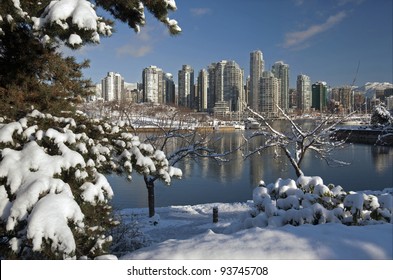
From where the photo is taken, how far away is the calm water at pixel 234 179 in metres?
18.4

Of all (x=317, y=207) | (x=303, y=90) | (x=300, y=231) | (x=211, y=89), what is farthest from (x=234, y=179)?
(x=211, y=89)

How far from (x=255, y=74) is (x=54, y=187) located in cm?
2245

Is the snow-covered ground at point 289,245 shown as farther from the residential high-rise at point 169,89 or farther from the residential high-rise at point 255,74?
the residential high-rise at point 169,89

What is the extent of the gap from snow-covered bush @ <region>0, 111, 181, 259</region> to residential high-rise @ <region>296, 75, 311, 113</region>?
963 inches

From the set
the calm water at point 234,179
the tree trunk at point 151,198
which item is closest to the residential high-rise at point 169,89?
the calm water at point 234,179

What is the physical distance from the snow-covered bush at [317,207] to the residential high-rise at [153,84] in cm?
3650

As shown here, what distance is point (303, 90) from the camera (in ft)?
96.4

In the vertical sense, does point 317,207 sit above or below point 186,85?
below

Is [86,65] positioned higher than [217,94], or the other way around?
[217,94]

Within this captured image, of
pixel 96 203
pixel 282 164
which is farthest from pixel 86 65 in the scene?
pixel 282 164

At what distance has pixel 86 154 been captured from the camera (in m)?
4.25

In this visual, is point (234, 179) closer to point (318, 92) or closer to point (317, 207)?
point (318, 92)
